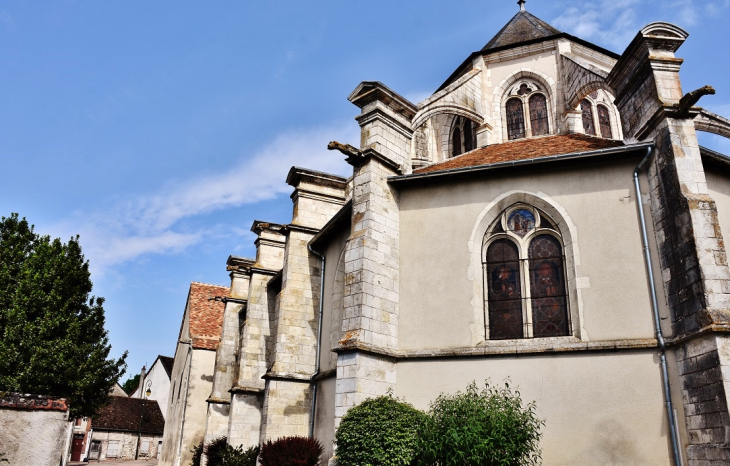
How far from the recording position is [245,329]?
14.7 metres

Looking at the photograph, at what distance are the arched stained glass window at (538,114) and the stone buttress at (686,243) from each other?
18.0ft

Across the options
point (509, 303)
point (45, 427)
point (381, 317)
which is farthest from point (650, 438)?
point (45, 427)

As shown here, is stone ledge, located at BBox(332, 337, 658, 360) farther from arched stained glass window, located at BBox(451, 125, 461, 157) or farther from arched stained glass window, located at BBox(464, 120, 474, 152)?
arched stained glass window, located at BBox(451, 125, 461, 157)

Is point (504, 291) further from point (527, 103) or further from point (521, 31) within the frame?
point (521, 31)

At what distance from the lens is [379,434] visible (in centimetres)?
724

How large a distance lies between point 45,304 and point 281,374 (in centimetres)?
839

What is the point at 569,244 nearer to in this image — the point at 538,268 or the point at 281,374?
the point at 538,268

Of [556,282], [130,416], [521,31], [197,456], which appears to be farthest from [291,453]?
[130,416]

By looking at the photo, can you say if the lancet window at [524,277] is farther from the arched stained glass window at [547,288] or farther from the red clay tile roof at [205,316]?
the red clay tile roof at [205,316]

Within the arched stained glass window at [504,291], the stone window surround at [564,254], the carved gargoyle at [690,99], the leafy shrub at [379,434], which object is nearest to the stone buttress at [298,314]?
the leafy shrub at [379,434]

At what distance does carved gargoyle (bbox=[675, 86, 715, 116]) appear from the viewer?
24.7 feet

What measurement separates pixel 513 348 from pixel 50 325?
42.9ft

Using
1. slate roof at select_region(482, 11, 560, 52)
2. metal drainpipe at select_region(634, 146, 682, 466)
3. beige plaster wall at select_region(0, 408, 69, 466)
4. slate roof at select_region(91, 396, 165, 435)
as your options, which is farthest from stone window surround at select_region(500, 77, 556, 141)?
slate roof at select_region(91, 396, 165, 435)

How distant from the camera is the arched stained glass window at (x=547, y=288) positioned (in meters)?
8.20
